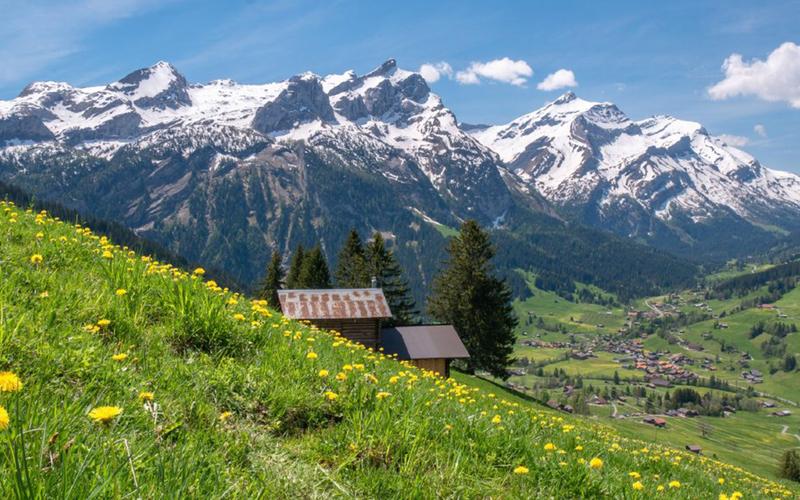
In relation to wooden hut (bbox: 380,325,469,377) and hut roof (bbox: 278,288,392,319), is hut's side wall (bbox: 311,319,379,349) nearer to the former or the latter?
hut roof (bbox: 278,288,392,319)

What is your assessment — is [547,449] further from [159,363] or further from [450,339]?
[450,339]

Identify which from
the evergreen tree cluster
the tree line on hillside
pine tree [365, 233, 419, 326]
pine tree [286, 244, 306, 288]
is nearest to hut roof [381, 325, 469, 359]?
the tree line on hillside

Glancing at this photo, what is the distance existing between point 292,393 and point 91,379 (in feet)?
5.87

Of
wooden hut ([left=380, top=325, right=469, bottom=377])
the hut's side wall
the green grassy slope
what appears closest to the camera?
the green grassy slope

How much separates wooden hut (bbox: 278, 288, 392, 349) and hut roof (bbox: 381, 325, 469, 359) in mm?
2581

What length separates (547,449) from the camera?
5.52 metres

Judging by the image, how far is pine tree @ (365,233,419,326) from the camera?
69.6 m

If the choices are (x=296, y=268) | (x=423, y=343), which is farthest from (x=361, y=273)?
(x=423, y=343)

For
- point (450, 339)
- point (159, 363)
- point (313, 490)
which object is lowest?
point (450, 339)

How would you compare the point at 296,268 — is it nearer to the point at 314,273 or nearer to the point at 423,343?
the point at 314,273

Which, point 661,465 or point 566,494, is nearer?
point 566,494

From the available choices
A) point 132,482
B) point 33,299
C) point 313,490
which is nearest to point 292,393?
point 313,490

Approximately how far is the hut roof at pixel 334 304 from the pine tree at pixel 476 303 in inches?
752

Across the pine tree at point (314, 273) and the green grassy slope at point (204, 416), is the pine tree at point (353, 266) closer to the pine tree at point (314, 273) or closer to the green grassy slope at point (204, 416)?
the pine tree at point (314, 273)
